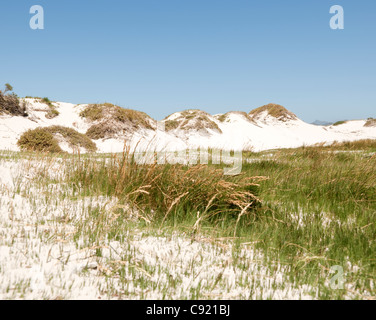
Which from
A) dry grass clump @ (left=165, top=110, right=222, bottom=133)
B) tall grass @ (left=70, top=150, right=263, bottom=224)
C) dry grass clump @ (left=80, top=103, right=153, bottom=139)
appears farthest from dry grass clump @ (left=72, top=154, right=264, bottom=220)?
dry grass clump @ (left=165, top=110, right=222, bottom=133)

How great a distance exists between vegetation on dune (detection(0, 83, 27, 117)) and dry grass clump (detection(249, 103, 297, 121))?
36961mm

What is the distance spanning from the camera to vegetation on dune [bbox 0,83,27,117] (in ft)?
63.8

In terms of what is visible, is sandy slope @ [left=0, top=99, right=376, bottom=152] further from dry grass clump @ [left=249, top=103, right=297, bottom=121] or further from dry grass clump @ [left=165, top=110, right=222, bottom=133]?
dry grass clump @ [left=249, top=103, right=297, bottom=121]

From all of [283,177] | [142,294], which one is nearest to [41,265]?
[142,294]

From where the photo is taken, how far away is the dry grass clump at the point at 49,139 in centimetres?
1495

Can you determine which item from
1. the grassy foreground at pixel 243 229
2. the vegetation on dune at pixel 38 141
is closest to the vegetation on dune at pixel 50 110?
the vegetation on dune at pixel 38 141

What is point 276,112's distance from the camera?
45.6m

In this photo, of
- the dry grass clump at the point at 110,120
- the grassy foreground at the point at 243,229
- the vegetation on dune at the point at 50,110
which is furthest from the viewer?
the vegetation on dune at the point at 50,110

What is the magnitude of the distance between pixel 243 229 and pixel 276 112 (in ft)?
150

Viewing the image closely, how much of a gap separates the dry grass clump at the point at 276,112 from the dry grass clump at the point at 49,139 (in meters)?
34.6

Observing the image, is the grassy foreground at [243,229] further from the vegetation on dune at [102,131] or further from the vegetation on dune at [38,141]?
the vegetation on dune at [102,131]

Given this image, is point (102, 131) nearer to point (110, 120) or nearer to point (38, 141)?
point (110, 120)

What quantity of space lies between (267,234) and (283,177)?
8.83ft
